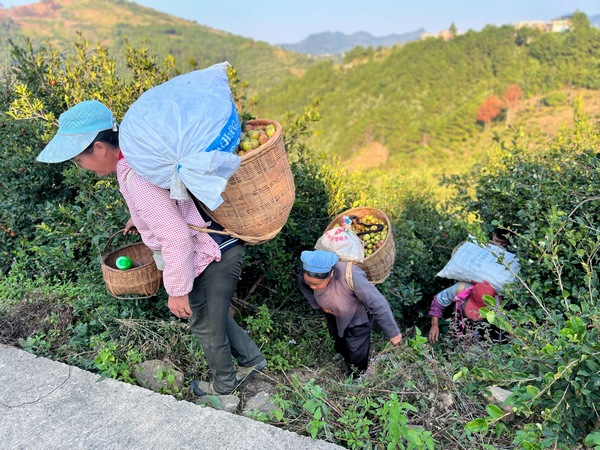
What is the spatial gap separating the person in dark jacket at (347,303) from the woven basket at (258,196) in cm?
69

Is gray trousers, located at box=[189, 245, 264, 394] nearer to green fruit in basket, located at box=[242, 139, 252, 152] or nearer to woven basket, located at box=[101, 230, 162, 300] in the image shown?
woven basket, located at box=[101, 230, 162, 300]

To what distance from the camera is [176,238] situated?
2121 mm

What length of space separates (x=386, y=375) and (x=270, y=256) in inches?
61.5

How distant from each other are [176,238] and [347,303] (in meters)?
1.59

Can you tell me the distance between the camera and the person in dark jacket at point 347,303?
3141 millimetres

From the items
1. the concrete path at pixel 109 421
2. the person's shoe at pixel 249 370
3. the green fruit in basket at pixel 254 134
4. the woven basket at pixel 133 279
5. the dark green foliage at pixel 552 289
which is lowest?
the person's shoe at pixel 249 370

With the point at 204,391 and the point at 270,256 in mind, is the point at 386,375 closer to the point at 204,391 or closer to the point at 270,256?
the point at 204,391

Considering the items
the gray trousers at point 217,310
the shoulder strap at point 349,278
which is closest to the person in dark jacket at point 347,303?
the shoulder strap at point 349,278

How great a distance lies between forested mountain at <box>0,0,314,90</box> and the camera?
69.2 m

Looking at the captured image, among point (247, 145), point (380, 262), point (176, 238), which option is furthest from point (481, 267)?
point (176, 238)

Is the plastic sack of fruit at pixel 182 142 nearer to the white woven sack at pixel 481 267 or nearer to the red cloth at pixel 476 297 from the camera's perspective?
the white woven sack at pixel 481 267

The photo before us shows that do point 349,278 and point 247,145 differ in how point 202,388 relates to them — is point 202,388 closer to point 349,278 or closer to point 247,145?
point 349,278

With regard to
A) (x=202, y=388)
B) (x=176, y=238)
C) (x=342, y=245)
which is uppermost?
(x=176, y=238)

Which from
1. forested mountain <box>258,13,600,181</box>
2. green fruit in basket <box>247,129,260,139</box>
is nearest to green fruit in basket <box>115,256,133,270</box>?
green fruit in basket <box>247,129,260,139</box>
